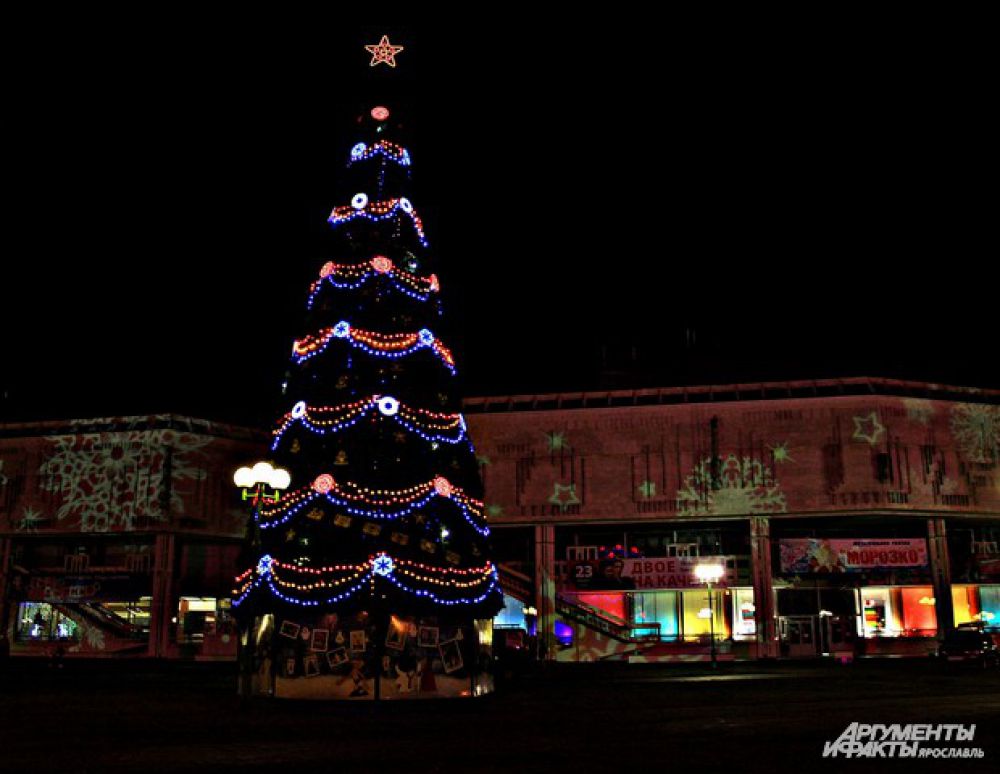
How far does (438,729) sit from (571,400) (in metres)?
37.9

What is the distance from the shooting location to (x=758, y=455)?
4972 cm

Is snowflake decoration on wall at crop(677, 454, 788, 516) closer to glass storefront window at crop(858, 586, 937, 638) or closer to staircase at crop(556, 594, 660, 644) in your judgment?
Answer: staircase at crop(556, 594, 660, 644)

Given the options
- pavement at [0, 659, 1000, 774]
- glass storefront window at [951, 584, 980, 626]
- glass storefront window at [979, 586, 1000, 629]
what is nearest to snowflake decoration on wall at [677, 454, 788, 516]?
glass storefront window at [951, 584, 980, 626]

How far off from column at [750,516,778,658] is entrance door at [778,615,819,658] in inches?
69.9

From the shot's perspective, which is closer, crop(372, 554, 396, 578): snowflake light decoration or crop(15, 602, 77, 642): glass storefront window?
crop(372, 554, 396, 578): snowflake light decoration

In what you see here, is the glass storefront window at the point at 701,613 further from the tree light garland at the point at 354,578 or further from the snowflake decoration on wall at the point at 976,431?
the tree light garland at the point at 354,578

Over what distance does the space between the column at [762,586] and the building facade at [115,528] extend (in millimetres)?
26950

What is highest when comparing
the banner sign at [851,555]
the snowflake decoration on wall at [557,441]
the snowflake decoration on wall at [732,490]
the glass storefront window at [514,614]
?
the snowflake decoration on wall at [557,441]

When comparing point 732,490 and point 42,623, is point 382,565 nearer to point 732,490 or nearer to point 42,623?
point 732,490

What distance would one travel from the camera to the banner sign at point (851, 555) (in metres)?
49.6

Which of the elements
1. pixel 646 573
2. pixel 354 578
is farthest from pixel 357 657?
pixel 646 573

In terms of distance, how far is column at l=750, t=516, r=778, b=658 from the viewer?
1921 inches

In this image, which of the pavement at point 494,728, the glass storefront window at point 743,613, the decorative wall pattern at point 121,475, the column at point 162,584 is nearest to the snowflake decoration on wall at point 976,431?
the glass storefront window at point 743,613

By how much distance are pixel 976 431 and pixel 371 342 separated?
39.1 meters
